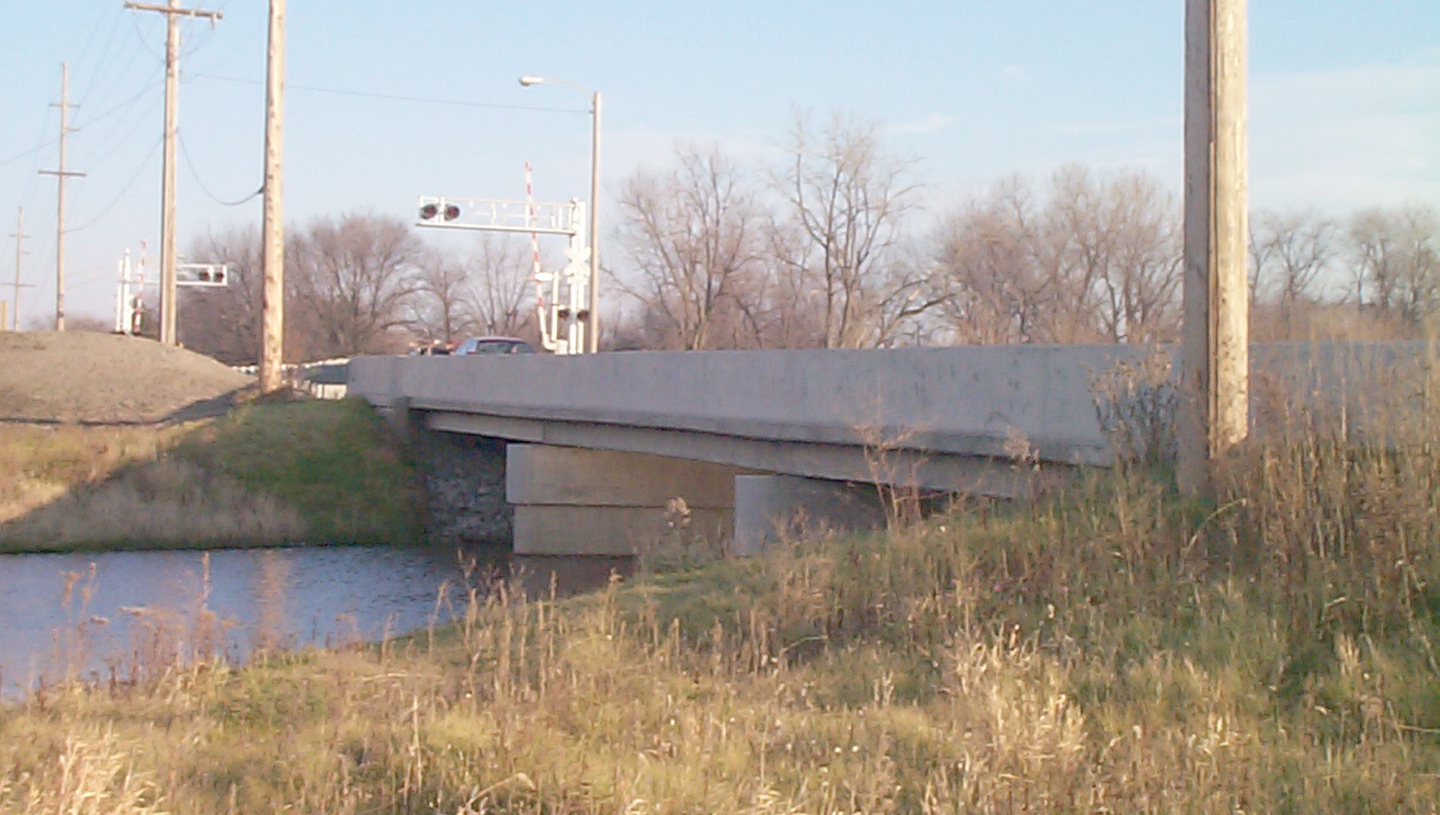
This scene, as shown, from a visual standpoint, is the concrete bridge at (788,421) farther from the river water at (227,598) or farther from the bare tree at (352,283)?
the bare tree at (352,283)

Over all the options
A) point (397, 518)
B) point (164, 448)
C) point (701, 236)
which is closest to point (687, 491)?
point (397, 518)

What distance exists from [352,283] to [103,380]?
52.9m

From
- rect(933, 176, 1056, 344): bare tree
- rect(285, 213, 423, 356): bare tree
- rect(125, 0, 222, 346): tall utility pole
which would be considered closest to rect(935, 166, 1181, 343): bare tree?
rect(933, 176, 1056, 344): bare tree

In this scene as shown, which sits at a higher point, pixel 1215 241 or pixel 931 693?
pixel 1215 241

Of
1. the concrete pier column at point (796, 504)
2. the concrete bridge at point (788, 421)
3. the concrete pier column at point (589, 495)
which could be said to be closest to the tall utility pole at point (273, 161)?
the concrete bridge at point (788, 421)

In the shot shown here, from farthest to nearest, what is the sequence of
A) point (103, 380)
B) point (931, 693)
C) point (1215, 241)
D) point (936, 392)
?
1. point (103, 380)
2. point (936, 392)
3. point (1215, 241)
4. point (931, 693)

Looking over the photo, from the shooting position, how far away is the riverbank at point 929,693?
5.13 meters

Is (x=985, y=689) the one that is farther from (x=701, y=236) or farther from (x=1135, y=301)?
(x=701, y=236)

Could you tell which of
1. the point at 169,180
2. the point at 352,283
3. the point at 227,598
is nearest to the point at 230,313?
the point at 352,283

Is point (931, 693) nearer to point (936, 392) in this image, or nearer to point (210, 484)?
point (936, 392)

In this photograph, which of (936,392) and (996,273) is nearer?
(936,392)

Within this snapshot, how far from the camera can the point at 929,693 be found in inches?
263

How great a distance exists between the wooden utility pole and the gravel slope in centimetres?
2648

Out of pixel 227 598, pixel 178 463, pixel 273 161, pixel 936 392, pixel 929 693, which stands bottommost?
pixel 227 598
